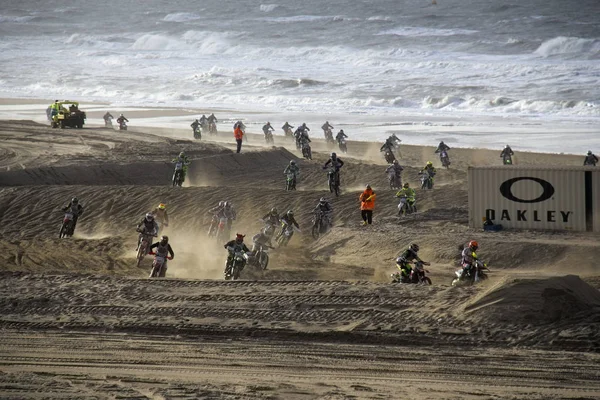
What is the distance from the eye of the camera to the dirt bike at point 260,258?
1862 centimetres

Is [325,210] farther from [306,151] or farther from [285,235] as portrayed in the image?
[306,151]

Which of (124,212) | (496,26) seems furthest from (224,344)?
(496,26)

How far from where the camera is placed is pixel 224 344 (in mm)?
12930

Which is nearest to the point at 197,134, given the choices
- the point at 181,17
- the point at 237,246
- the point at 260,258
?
the point at 260,258

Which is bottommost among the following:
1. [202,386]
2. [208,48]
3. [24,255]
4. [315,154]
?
[202,386]

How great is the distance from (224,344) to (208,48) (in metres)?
91.3

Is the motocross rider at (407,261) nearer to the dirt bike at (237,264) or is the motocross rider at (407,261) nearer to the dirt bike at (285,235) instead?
the dirt bike at (237,264)

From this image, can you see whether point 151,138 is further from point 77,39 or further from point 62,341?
point 77,39

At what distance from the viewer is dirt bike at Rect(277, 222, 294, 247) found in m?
22.0

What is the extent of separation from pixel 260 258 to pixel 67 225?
654 cm

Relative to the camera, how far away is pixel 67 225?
910 inches

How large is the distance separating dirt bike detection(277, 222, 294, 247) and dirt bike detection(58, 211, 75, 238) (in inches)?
201

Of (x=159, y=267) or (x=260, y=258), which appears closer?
(x=159, y=267)

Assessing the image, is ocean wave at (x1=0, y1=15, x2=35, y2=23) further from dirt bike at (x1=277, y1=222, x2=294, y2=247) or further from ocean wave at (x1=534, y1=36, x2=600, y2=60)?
dirt bike at (x1=277, y1=222, x2=294, y2=247)
